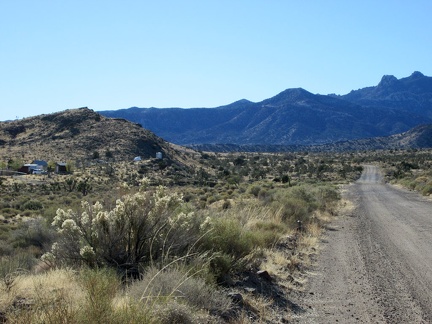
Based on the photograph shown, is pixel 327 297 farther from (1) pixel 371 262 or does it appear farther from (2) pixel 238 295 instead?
(1) pixel 371 262

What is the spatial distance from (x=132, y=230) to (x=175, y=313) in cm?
276

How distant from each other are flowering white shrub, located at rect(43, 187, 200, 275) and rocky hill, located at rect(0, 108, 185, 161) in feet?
282

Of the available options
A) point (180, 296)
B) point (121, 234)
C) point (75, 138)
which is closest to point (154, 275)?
point (180, 296)

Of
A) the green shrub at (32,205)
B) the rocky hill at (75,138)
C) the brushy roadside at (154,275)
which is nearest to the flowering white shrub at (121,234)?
the brushy roadside at (154,275)

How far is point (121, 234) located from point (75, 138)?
99965 millimetres

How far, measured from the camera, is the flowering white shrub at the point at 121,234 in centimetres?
773

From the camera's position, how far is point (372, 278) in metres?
10.8

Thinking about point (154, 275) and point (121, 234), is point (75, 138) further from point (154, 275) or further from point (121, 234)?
point (154, 275)

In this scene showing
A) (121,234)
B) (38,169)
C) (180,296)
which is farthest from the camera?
(38,169)

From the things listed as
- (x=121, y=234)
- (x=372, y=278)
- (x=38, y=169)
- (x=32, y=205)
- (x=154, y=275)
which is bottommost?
(x=38, y=169)

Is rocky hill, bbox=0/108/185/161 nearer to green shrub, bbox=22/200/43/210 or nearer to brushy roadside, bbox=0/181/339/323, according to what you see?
green shrub, bbox=22/200/43/210

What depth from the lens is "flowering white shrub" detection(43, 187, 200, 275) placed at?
7.73m

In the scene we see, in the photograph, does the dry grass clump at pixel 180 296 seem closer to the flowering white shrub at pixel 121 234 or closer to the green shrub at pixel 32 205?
the flowering white shrub at pixel 121 234

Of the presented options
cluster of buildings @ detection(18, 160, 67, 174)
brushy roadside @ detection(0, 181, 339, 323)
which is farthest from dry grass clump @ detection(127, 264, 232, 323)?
cluster of buildings @ detection(18, 160, 67, 174)
